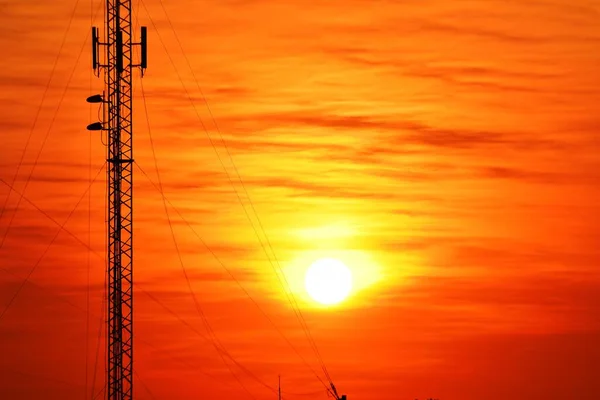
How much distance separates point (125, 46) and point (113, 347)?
1725 centimetres

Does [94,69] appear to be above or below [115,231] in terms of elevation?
above

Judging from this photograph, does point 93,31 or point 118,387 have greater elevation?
point 93,31

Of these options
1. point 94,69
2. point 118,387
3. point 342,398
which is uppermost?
point 94,69

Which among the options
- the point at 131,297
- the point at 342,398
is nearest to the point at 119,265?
the point at 131,297

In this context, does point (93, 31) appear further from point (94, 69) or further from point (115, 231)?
point (115, 231)

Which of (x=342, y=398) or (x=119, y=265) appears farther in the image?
(x=342, y=398)

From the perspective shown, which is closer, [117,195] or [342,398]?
[117,195]

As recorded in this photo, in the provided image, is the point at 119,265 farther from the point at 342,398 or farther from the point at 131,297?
the point at 342,398

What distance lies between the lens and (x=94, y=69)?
110m

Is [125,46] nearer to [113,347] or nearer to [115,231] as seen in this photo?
[115,231]

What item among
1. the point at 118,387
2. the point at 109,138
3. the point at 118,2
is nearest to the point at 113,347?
the point at 118,387

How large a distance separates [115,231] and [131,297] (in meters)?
3.90

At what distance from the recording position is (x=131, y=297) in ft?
359

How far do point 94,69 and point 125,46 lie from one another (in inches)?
88.6
